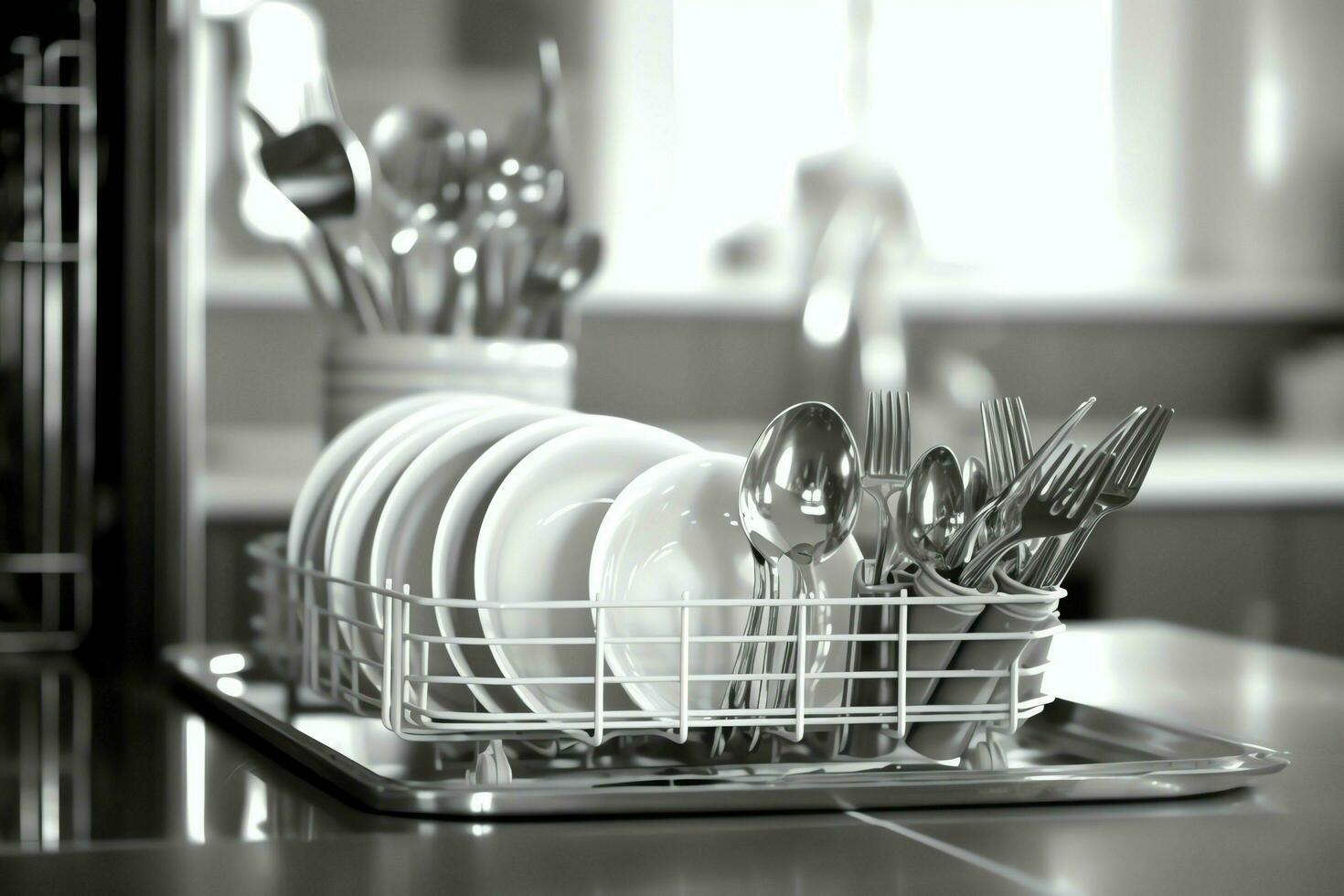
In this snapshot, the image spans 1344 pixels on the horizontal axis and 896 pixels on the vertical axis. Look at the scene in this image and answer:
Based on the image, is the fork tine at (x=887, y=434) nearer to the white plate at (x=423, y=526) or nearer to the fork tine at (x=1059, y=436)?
the fork tine at (x=1059, y=436)

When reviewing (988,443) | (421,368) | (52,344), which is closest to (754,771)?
(988,443)

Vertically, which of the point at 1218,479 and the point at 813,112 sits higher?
the point at 813,112

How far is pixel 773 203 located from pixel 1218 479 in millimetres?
913

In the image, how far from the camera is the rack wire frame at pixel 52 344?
3.62 ft

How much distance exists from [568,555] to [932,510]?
163mm

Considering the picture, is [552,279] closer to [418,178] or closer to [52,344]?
[418,178]

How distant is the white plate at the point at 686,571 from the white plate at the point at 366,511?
0.15 meters

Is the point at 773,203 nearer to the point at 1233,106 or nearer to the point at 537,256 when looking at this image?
the point at 1233,106

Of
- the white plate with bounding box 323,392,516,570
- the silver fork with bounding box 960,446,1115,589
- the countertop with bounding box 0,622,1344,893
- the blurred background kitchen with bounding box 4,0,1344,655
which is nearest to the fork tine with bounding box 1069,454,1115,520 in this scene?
the silver fork with bounding box 960,446,1115,589

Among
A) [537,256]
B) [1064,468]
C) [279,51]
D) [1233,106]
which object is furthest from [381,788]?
[1233,106]

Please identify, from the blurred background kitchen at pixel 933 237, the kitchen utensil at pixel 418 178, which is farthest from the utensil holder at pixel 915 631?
the blurred background kitchen at pixel 933 237

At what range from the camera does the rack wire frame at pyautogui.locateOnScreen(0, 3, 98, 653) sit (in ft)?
3.62

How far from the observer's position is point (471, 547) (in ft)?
2.08

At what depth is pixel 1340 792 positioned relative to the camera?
0.59m
